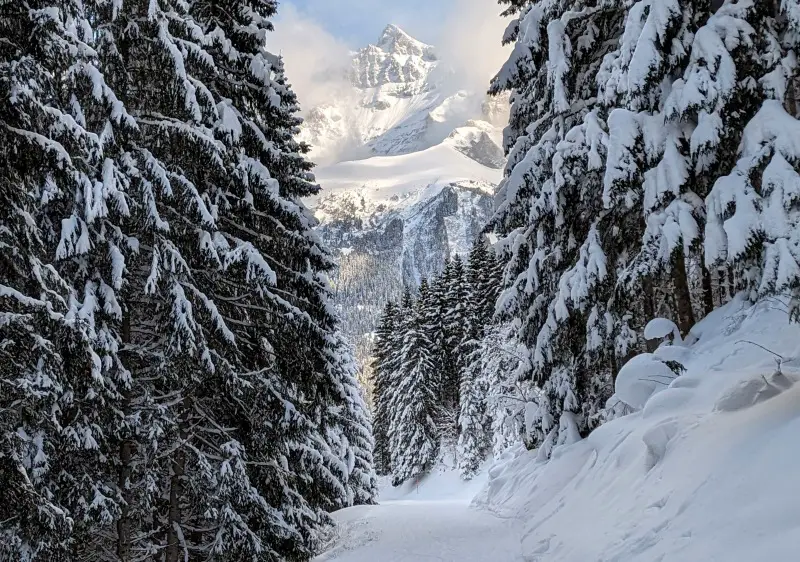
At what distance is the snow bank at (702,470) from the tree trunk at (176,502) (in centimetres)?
515

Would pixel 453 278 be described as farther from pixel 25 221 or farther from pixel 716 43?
pixel 25 221

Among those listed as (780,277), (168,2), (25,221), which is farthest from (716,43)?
(25,221)

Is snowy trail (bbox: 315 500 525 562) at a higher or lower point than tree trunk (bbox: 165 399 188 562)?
lower

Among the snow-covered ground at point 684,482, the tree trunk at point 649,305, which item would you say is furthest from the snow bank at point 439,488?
the snow-covered ground at point 684,482

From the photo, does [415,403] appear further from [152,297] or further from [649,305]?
[152,297]

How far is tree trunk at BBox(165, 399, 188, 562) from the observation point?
8.48 m

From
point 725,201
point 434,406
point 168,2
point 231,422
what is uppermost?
point 168,2

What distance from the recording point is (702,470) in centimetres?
521

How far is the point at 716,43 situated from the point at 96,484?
10.2 meters

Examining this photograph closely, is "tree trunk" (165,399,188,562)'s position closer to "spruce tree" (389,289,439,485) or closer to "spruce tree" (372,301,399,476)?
"spruce tree" (389,289,439,485)

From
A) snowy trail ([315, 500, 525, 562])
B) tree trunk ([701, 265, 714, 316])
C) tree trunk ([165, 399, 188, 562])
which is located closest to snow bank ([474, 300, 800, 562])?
snowy trail ([315, 500, 525, 562])

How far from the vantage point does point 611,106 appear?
34.9 feet

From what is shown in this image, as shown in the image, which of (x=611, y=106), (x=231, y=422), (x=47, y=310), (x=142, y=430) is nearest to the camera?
(x=47, y=310)

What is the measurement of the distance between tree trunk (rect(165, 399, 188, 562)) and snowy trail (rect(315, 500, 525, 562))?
3.17 meters
